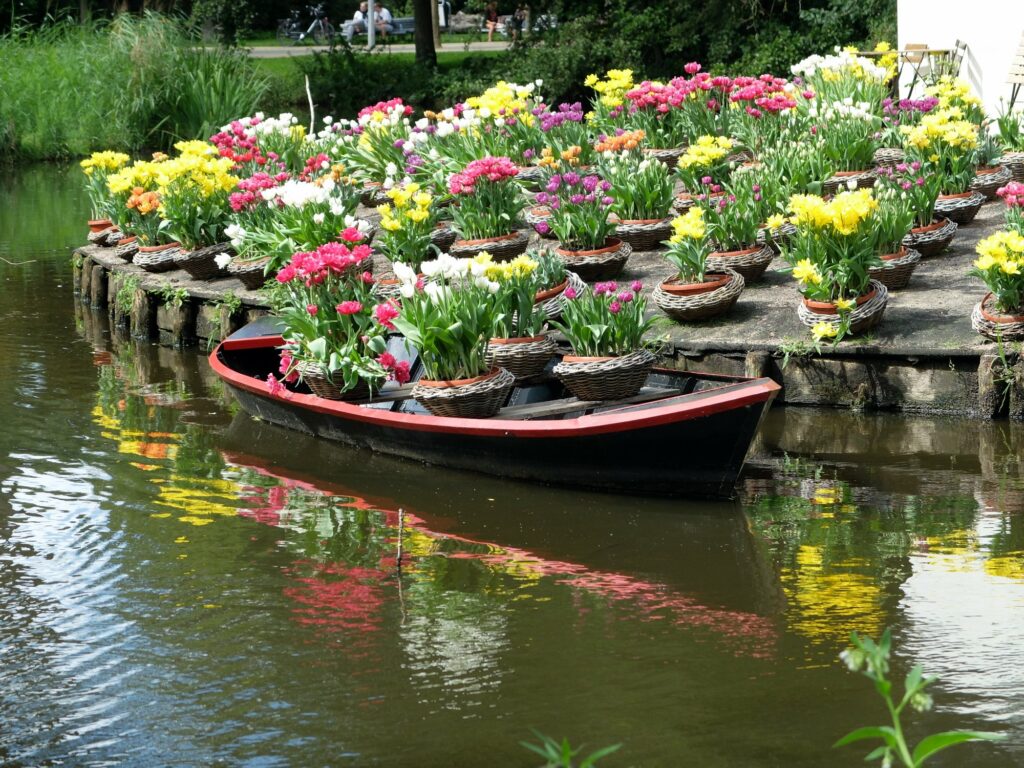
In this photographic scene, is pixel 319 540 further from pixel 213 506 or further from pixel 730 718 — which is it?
pixel 730 718

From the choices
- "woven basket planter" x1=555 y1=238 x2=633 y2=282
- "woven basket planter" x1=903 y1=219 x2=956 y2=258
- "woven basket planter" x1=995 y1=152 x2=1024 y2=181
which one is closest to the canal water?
"woven basket planter" x1=903 y1=219 x2=956 y2=258

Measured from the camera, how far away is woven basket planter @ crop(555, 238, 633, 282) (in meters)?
11.0

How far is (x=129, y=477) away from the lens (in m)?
8.77

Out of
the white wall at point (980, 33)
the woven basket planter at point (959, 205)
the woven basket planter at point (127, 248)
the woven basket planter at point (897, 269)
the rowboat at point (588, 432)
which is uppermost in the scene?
the white wall at point (980, 33)

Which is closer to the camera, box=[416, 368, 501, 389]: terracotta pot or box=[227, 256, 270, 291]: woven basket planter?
box=[416, 368, 501, 389]: terracotta pot

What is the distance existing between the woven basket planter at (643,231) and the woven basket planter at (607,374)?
10.5 ft

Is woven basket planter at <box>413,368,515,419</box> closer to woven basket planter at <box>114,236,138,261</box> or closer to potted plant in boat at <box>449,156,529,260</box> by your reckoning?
potted plant in boat at <box>449,156,529,260</box>

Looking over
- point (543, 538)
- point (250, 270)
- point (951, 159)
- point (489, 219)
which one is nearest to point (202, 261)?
point (250, 270)

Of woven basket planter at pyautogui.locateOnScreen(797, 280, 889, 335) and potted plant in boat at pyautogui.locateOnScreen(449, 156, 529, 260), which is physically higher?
potted plant in boat at pyautogui.locateOnScreen(449, 156, 529, 260)

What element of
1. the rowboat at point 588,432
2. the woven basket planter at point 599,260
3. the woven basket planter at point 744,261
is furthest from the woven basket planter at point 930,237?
the rowboat at point 588,432

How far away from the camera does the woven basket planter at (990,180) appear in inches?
472

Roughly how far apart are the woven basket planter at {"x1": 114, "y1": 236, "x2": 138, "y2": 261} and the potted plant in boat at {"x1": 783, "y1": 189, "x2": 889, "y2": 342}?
6.84 meters

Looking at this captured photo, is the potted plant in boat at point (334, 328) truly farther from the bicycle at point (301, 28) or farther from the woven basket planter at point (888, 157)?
the bicycle at point (301, 28)

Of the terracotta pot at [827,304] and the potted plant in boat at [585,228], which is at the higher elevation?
the potted plant in boat at [585,228]
